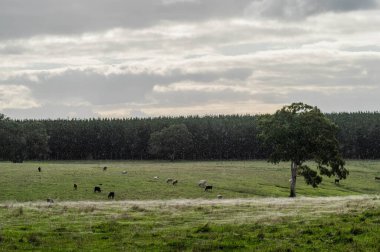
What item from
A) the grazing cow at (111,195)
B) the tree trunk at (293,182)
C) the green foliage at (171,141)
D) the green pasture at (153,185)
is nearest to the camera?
the grazing cow at (111,195)

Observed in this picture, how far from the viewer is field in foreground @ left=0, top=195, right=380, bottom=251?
21.7 metres

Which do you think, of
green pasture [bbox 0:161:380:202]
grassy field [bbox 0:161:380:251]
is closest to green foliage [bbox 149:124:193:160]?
green pasture [bbox 0:161:380:202]

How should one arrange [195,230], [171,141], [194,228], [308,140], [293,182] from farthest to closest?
[171,141] → [293,182] → [308,140] → [194,228] → [195,230]

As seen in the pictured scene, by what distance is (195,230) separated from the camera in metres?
24.6

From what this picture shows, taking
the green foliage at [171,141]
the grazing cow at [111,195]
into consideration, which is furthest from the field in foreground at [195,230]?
the green foliage at [171,141]

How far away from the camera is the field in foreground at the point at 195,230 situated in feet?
71.3

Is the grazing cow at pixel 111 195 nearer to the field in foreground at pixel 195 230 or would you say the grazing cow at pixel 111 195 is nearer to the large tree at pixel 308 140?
the large tree at pixel 308 140

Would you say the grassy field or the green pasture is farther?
the green pasture

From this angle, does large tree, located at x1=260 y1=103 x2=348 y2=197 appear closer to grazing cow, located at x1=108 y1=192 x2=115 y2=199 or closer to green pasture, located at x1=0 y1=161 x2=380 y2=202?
green pasture, located at x1=0 y1=161 x2=380 y2=202

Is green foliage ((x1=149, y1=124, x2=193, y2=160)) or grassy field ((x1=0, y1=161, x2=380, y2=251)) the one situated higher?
green foliage ((x1=149, y1=124, x2=193, y2=160))

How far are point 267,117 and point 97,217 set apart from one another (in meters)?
51.7

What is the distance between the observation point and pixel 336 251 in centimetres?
2073

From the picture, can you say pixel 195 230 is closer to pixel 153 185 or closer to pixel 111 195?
pixel 111 195

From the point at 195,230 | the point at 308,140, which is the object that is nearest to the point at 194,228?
the point at 195,230
